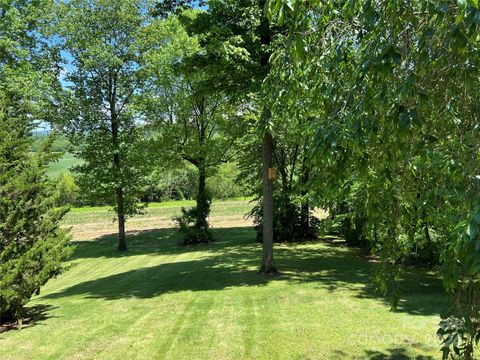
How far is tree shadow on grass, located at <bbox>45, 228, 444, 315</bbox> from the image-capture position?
8320 mm

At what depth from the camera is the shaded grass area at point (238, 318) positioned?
5.59m

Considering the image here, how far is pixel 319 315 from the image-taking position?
22.4 ft

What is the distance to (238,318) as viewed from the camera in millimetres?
6945

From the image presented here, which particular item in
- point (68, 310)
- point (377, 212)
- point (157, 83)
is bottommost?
point (68, 310)

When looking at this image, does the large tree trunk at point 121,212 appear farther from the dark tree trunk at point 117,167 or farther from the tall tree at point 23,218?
the tall tree at point 23,218

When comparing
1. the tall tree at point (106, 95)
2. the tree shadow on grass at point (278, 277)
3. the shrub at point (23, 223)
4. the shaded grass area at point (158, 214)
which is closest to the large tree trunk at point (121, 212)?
the tall tree at point (106, 95)

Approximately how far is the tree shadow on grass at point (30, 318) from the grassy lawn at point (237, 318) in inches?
3.8

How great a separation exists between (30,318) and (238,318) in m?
4.08

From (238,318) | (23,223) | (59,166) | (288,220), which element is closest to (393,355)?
(238,318)

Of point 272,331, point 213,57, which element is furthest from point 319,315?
point 213,57

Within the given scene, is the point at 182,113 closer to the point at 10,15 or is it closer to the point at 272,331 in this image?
the point at 10,15

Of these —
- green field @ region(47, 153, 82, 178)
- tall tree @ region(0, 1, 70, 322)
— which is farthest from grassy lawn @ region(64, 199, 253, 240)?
tall tree @ region(0, 1, 70, 322)

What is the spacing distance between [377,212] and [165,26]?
836 inches

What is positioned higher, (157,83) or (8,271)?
(157,83)
